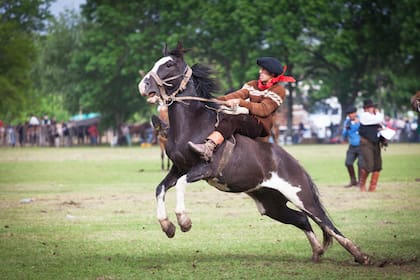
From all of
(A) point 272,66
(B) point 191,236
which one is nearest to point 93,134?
(B) point 191,236

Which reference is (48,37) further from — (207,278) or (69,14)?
(207,278)

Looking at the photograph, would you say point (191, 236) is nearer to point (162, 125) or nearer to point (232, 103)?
point (232, 103)

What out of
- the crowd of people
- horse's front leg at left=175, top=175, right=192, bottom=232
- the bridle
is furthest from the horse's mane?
the crowd of people

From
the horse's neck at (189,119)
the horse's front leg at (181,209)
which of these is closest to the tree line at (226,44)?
the horse's neck at (189,119)

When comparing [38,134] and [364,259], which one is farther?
[38,134]

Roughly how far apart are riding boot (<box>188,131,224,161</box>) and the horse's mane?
81cm

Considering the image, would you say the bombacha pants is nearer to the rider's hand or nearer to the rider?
the rider

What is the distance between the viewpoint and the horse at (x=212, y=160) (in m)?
10.3

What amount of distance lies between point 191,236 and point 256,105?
311cm

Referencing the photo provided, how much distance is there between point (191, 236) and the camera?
1299 cm

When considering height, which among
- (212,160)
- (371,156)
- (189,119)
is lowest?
(371,156)

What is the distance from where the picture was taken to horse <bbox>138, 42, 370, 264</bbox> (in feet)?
33.9

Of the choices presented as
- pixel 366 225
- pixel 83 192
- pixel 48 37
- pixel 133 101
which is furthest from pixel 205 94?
pixel 48 37

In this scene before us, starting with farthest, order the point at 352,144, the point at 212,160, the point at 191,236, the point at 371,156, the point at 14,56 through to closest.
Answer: the point at 14,56, the point at 352,144, the point at 371,156, the point at 191,236, the point at 212,160
